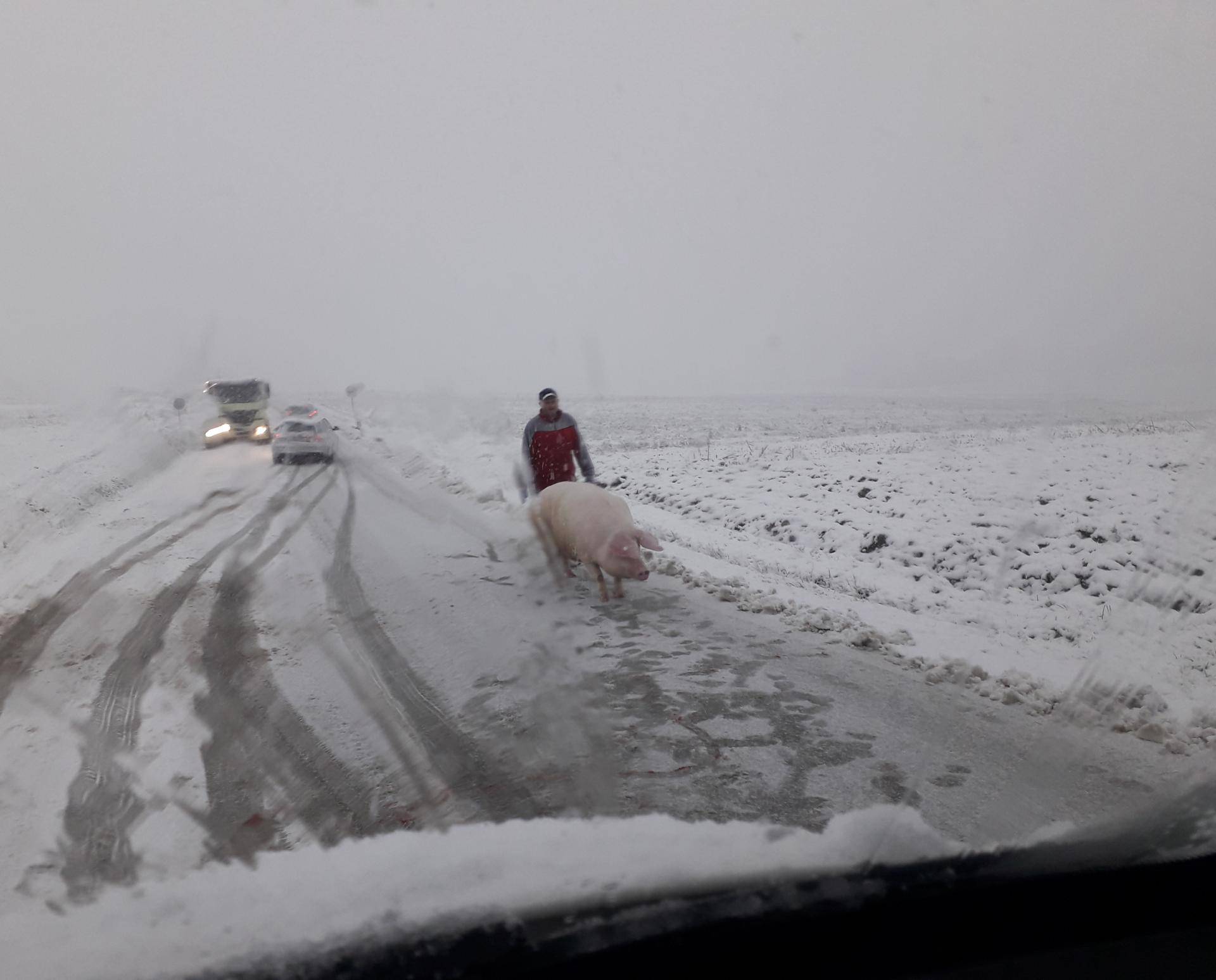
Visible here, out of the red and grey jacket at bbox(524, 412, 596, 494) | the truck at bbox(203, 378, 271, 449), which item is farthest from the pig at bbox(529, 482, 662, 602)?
the truck at bbox(203, 378, 271, 449)

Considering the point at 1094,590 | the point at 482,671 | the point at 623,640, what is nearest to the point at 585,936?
the point at 482,671

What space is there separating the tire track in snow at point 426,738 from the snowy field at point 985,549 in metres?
3.03

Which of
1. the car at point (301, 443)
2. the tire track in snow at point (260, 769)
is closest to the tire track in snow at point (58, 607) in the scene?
the tire track in snow at point (260, 769)

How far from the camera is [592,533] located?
21.0ft

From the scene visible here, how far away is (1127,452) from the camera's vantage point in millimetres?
→ 11102

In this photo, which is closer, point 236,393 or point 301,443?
point 301,443

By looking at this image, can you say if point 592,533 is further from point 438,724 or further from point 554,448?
point 438,724

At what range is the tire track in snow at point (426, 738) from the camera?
318cm

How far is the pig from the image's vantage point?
623 centimetres

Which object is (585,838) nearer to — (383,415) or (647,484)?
(647,484)

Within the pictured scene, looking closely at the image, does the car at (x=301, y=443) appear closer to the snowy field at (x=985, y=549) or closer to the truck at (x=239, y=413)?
the snowy field at (x=985, y=549)

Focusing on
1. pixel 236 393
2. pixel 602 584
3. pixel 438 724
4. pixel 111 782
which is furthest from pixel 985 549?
pixel 236 393

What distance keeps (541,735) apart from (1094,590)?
604cm

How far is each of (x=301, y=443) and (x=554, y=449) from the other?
1270 centimetres
